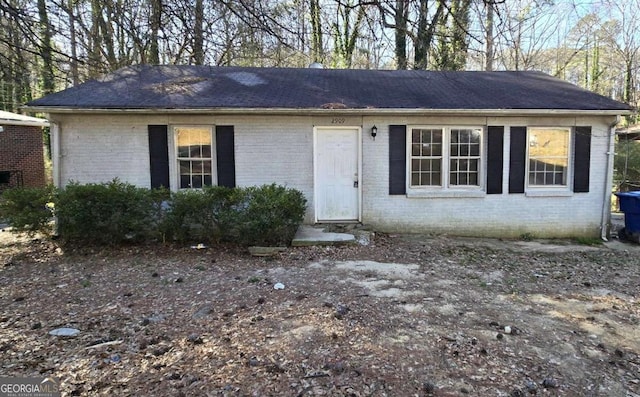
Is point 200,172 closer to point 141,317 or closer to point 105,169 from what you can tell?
point 105,169

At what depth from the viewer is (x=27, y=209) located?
7086mm

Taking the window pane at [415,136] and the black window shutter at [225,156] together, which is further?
the window pane at [415,136]

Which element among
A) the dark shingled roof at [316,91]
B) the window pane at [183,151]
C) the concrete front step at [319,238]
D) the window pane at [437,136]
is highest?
the dark shingled roof at [316,91]

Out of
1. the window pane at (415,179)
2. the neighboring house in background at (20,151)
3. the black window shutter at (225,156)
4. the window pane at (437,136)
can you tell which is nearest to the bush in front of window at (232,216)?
the black window shutter at (225,156)

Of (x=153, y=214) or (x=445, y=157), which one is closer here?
(x=153, y=214)

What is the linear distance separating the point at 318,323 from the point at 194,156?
561cm

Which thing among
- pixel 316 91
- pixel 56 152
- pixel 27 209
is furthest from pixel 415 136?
pixel 27 209

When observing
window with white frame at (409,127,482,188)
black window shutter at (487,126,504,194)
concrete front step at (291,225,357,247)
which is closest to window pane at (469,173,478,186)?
window with white frame at (409,127,482,188)

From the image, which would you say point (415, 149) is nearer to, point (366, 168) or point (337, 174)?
point (366, 168)

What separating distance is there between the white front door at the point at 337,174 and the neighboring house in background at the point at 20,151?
12.7 meters

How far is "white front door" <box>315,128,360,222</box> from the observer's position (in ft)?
28.3

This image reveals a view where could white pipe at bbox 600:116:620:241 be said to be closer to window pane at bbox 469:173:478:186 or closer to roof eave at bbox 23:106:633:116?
roof eave at bbox 23:106:633:116

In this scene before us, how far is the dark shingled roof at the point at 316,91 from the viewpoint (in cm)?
820

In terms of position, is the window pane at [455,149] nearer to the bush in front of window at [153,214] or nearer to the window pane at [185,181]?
the bush in front of window at [153,214]
